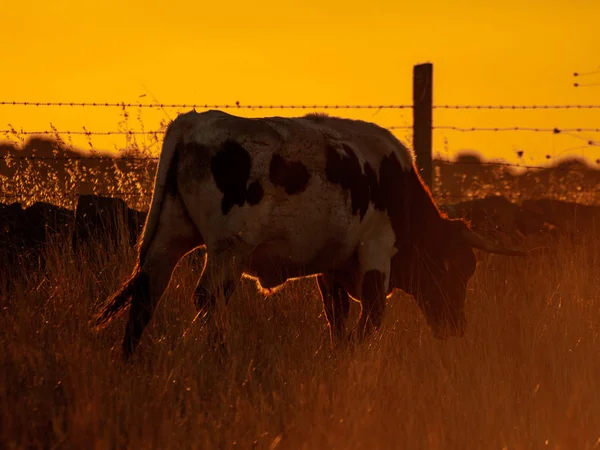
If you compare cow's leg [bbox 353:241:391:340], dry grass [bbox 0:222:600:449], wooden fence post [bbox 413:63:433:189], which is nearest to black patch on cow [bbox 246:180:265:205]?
dry grass [bbox 0:222:600:449]

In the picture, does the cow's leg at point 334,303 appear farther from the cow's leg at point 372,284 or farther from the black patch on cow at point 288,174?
the black patch on cow at point 288,174

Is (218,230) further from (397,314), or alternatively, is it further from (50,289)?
(397,314)

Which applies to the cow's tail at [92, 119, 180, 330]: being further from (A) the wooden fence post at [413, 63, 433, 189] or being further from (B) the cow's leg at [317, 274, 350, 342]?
(A) the wooden fence post at [413, 63, 433, 189]

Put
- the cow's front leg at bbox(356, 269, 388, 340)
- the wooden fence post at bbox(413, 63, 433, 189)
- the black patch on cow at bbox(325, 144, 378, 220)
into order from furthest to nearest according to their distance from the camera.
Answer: the wooden fence post at bbox(413, 63, 433, 189), the cow's front leg at bbox(356, 269, 388, 340), the black patch on cow at bbox(325, 144, 378, 220)

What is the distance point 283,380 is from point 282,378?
0.05 meters

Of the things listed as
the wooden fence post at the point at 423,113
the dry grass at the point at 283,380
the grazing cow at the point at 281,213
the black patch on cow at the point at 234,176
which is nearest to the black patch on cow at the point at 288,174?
the grazing cow at the point at 281,213

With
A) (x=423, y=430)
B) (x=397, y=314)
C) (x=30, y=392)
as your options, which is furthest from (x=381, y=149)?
(x=30, y=392)

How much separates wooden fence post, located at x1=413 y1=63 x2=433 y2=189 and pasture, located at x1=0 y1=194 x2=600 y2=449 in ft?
12.3

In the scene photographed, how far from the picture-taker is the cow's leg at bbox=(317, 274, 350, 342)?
24.2ft

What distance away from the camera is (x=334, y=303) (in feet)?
24.5

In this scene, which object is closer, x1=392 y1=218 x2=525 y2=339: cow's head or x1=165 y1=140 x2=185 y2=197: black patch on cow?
x1=165 y1=140 x2=185 y2=197: black patch on cow

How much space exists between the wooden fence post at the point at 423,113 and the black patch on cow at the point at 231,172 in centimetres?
518

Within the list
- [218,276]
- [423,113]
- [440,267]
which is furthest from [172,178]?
[423,113]

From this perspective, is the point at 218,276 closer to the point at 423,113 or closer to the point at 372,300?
the point at 372,300
